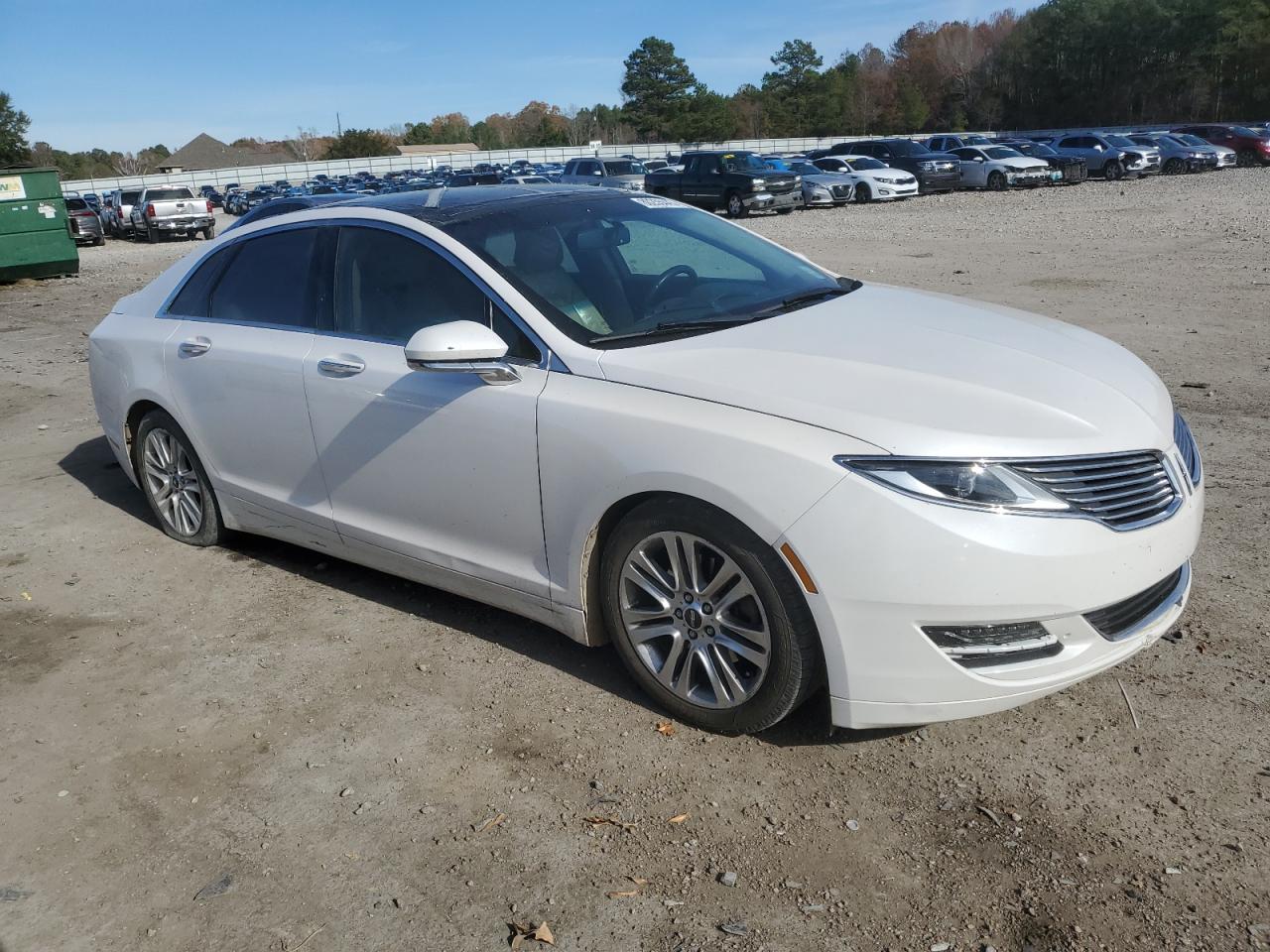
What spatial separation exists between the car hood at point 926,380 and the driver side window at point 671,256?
0.56 meters

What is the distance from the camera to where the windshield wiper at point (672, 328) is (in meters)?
3.70

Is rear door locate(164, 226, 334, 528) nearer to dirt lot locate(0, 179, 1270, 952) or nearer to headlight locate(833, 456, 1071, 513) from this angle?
dirt lot locate(0, 179, 1270, 952)

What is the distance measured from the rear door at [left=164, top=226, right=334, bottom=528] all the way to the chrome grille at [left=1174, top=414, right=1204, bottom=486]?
130 inches

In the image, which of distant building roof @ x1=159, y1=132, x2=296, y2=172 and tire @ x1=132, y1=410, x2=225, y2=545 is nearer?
tire @ x1=132, y1=410, x2=225, y2=545

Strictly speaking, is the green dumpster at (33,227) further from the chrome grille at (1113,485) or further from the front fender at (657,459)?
the chrome grille at (1113,485)

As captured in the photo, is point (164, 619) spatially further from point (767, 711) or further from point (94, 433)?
point (94, 433)

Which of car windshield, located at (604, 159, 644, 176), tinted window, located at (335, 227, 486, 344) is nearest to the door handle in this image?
tinted window, located at (335, 227, 486, 344)

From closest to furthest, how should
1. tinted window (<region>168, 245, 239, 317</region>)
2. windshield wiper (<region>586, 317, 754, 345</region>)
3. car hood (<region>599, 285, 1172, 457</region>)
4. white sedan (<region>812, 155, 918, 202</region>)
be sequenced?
car hood (<region>599, 285, 1172, 457</region>) → windshield wiper (<region>586, 317, 754, 345</region>) → tinted window (<region>168, 245, 239, 317</region>) → white sedan (<region>812, 155, 918, 202</region>)

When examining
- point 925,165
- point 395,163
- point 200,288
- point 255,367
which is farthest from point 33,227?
point 395,163

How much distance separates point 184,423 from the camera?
5.15 m

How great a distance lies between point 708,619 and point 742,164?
87.9 feet

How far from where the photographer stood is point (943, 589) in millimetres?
2902

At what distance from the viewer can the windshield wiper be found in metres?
3.70

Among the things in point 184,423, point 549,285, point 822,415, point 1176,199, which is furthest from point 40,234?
point 1176,199
